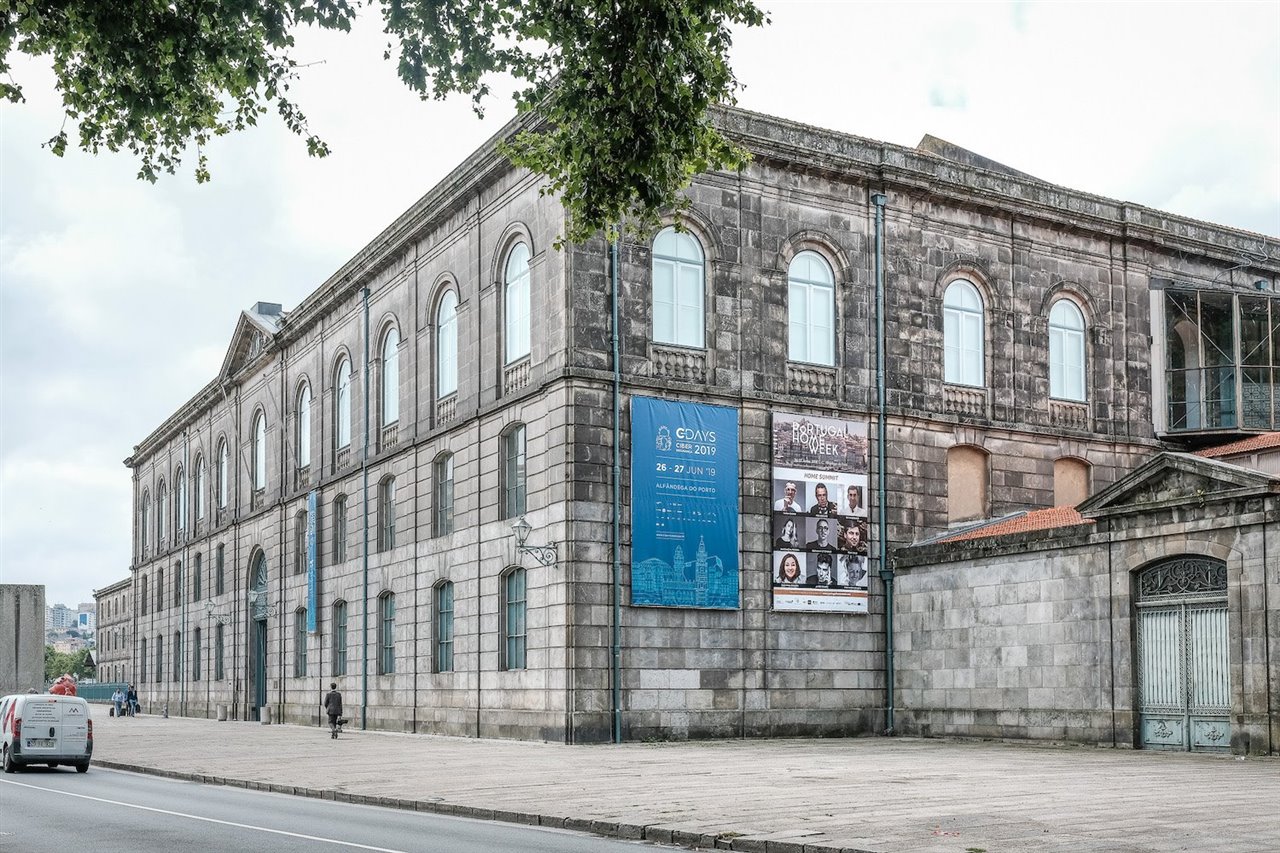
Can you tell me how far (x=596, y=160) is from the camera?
18.0 metres

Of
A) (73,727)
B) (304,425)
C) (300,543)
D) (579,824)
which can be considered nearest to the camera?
(579,824)

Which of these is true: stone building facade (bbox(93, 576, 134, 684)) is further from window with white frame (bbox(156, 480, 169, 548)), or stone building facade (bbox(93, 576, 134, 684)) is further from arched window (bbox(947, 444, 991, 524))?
arched window (bbox(947, 444, 991, 524))

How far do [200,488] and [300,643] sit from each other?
1982 centimetres

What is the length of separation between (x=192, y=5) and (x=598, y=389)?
53.5 feet

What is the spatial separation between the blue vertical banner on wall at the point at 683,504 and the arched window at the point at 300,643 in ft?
68.0

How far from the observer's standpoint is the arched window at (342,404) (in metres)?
45.8

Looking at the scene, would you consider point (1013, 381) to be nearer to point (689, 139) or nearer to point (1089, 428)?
point (1089, 428)

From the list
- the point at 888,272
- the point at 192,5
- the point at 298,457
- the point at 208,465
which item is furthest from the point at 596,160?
the point at 208,465

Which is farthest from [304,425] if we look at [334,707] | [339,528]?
[334,707]

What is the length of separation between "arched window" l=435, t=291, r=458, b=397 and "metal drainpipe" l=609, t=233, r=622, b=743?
711 cm

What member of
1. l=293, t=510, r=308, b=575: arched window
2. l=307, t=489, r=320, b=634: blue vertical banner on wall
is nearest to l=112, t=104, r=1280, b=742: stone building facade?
l=307, t=489, r=320, b=634: blue vertical banner on wall

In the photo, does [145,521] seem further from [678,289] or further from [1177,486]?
[1177,486]

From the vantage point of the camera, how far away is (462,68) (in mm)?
17469

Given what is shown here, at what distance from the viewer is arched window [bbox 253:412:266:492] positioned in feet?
183
